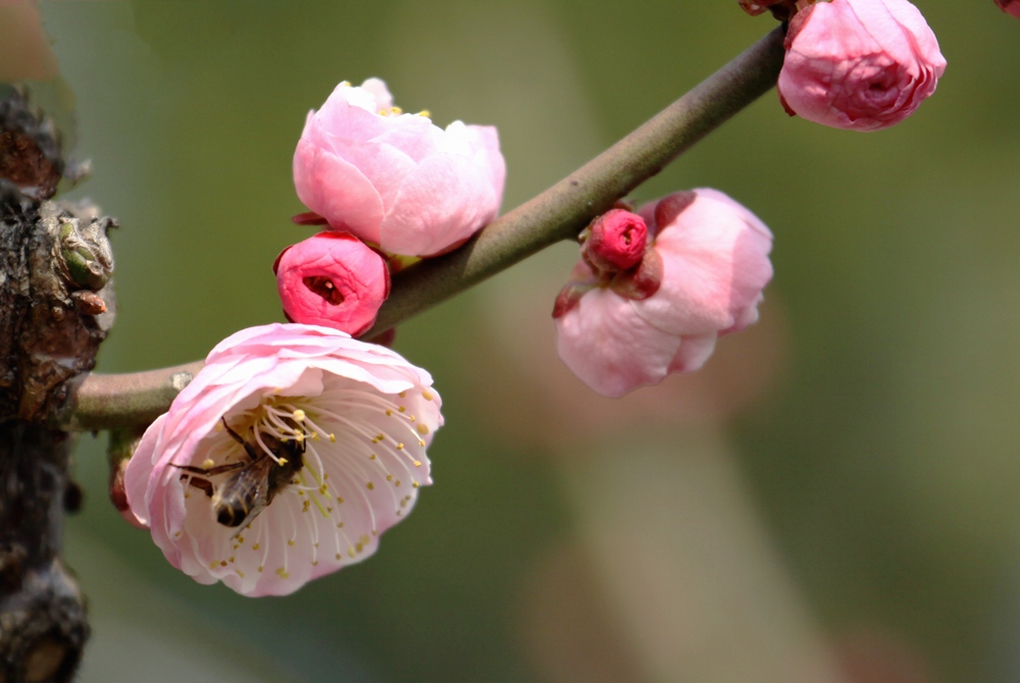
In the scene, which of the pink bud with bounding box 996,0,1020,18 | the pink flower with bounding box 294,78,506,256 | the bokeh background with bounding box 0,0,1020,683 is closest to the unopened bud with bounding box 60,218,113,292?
the pink flower with bounding box 294,78,506,256

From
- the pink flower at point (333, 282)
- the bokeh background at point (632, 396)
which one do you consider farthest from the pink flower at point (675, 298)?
the bokeh background at point (632, 396)

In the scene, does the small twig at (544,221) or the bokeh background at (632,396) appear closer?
the small twig at (544,221)

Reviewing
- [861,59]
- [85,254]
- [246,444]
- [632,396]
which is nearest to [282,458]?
[246,444]

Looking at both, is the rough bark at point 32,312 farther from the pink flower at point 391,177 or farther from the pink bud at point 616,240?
the pink bud at point 616,240

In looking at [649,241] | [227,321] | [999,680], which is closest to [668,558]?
[999,680]

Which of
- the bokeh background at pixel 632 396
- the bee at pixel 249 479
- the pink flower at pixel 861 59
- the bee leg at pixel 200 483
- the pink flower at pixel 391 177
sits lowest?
the bokeh background at pixel 632 396

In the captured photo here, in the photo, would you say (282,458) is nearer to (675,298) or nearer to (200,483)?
(200,483)

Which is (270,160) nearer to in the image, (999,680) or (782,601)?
(782,601)

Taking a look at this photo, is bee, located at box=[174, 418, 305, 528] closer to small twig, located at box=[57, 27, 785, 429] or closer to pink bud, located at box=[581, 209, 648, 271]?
small twig, located at box=[57, 27, 785, 429]

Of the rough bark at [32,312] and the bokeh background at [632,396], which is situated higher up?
the rough bark at [32,312]
